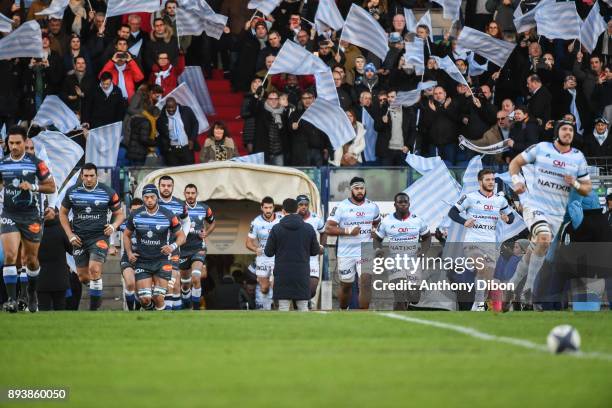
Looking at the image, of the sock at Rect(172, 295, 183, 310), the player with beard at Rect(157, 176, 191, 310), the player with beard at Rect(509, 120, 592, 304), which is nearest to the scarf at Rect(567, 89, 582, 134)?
the player with beard at Rect(157, 176, 191, 310)

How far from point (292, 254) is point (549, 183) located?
186 inches

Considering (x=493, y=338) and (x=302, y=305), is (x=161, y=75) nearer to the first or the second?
(x=302, y=305)

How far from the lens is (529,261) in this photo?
56.6 ft

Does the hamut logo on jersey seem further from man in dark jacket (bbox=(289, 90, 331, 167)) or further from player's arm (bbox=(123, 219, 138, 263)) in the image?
man in dark jacket (bbox=(289, 90, 331, 167))

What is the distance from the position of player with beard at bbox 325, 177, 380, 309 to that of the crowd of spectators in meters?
2.69

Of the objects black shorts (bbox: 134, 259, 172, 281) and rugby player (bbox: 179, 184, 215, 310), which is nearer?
black shorts (bbox: 134, 259, 172, 281)

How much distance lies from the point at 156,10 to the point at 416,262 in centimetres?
784

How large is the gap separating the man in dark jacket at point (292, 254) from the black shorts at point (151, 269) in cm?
152

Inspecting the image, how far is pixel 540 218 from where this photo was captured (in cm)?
1672

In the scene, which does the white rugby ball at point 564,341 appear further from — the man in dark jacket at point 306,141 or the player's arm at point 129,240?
the man in dark jacket at point 306,141

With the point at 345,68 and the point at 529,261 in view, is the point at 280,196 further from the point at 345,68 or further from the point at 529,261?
the point at 529,261

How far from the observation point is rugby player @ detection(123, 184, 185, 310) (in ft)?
66.0

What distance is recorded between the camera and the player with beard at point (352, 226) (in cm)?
2241

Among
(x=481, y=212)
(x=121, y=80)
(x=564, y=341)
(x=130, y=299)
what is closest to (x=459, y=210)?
(x=481, y=212)
